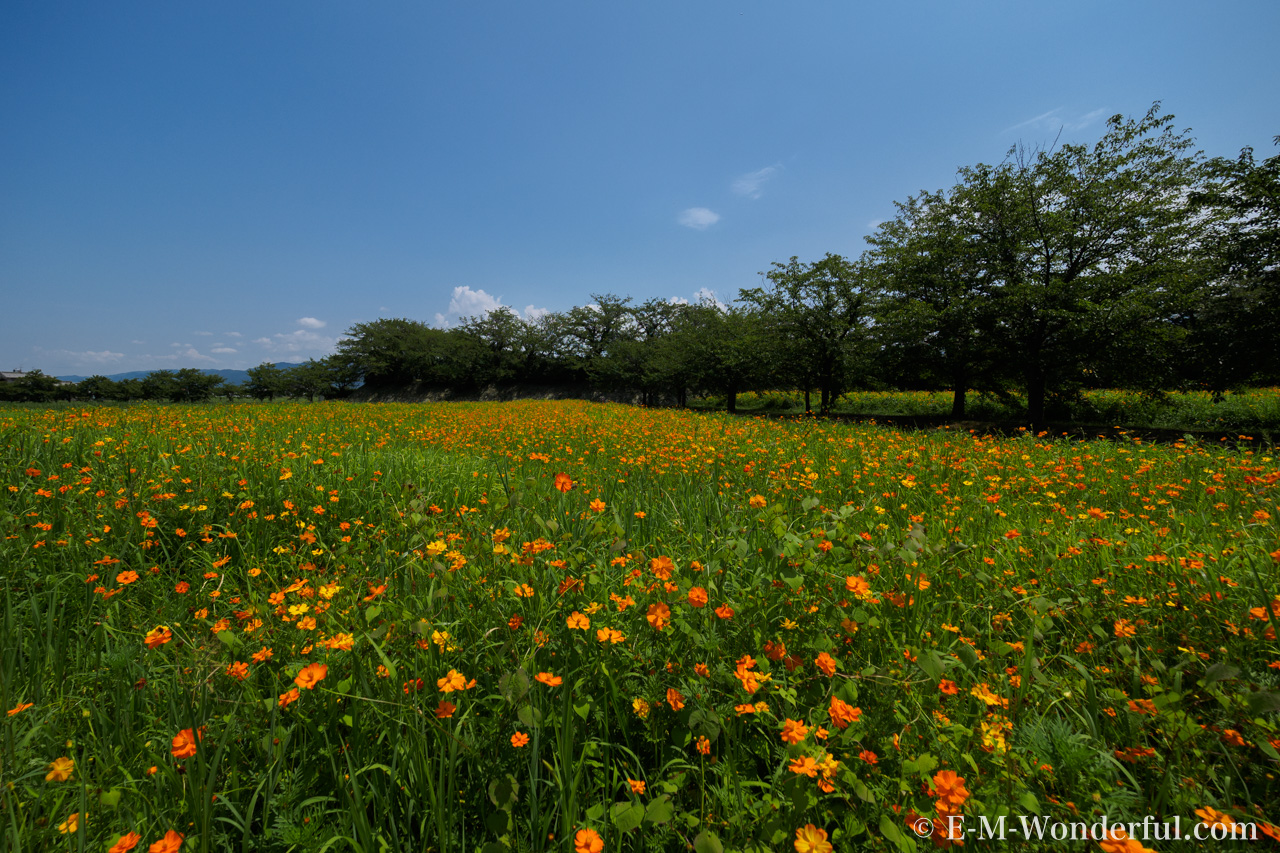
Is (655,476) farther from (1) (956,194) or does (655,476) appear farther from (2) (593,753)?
(1) (956,194)

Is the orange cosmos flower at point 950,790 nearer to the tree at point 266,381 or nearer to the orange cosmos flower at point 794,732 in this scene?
the orange cosmos flower at point 794,732

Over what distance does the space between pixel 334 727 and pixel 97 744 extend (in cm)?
80

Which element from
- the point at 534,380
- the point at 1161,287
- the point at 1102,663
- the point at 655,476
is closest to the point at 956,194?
the point at 1161,287

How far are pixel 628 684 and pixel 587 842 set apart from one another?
62 centimetres

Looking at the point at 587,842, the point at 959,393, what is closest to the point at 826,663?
the point at 587,842

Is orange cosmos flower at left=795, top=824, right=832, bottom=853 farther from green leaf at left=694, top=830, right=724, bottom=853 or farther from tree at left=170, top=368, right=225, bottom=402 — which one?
tree at left=170, top=368, right=225, bottom=402

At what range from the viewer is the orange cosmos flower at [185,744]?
1158 millimetres

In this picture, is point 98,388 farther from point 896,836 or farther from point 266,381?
point 896,836

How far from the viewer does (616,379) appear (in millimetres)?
33906

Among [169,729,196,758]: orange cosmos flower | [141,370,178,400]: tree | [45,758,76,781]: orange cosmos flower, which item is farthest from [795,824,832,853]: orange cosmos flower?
[141,370,178,400]: tree

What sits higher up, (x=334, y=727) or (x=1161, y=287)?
(x=1161, y=287)

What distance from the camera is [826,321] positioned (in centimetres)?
1588

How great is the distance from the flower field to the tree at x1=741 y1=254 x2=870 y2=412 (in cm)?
1324

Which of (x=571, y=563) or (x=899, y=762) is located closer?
(x=899, y=762)
